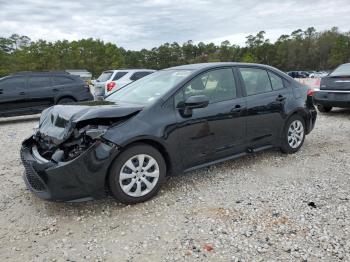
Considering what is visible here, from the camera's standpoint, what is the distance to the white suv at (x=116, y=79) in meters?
12.4

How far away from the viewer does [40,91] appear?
11273 millimetres

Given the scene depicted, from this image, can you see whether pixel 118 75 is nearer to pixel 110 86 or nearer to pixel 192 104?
pixel 110 86

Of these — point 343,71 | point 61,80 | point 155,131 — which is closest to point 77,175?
point 155,131

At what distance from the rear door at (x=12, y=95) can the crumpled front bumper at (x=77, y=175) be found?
801 cm

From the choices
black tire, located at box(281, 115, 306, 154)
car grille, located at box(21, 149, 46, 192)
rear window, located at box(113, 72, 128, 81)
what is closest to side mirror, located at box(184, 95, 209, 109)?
car grille, located at box(21, 149, 46, 192)

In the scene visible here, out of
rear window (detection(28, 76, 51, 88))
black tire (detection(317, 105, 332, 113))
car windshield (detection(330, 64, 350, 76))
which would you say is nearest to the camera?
car windshield (detection(330, 64, 350, 76))

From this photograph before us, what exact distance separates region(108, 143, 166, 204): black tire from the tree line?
217 ft

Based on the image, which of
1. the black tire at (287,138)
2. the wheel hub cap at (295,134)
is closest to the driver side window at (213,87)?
the black tire at (287,138)

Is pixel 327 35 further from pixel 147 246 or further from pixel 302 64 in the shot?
pixel 147 246

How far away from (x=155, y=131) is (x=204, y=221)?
3.80ft

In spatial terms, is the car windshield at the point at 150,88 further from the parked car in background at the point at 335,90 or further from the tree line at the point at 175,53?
the tree line at the point at 175,53

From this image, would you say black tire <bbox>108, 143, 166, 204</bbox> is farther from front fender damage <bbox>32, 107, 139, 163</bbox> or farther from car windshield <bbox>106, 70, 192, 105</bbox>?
car windshield <bbox>106, 70, 192, 105</bbox>

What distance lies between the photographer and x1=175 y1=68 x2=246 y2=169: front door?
14.2 feet

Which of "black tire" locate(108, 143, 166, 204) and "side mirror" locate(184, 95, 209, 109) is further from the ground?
"side mirror" locate(184, 95, 209, 109)
